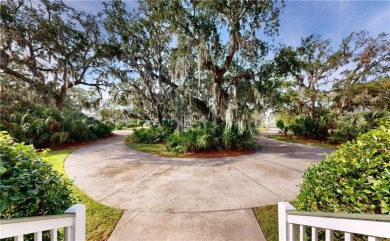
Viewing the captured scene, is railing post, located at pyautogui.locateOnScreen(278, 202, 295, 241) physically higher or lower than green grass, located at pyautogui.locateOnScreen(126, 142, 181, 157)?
higher

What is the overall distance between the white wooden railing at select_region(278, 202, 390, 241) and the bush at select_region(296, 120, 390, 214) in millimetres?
→ 347

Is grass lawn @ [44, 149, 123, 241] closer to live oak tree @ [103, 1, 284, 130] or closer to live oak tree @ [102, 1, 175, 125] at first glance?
live oak tree @ [103, 1, 284, 130]

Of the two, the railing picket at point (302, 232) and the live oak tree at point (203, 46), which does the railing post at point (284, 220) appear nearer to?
the railing picket at point (302, 232)

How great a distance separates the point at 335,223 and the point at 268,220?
1.65m

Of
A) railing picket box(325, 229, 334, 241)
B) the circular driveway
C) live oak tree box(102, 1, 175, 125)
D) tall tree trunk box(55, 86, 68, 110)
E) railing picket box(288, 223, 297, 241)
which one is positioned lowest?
the circular driveway

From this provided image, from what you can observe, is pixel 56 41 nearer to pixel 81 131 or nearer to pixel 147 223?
pixel 81 131

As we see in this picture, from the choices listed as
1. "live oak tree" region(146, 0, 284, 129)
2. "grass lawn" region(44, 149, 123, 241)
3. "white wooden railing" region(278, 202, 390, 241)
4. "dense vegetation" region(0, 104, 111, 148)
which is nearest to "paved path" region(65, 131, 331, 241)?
"grass lawn" region(44, 149, 123, 241)

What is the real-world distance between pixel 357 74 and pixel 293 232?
1606 cm

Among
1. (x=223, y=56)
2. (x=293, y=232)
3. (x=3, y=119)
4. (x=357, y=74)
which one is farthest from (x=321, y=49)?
(x=3, y=119)

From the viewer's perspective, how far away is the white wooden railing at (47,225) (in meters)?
0.89

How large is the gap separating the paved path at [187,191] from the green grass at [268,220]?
0.29 feet

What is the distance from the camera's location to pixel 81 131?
33.6ft

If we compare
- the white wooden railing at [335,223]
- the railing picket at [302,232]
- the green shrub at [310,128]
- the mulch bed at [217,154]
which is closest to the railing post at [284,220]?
the white wooden railing at [335,223]

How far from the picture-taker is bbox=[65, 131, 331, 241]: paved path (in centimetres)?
227
